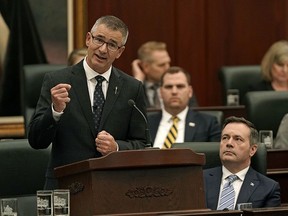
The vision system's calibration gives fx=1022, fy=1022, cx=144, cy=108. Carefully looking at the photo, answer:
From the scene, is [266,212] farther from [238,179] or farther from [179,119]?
[179,119]

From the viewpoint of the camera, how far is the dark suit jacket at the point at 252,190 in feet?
18.9

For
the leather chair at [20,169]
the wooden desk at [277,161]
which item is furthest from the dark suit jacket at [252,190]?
the leather chair at [20,169]

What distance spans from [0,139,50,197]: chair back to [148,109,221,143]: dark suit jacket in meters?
1.98

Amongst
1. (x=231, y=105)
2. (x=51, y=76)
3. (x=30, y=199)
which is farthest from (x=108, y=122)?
(x=231, y=105)

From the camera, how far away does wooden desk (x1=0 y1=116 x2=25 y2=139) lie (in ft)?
28.3

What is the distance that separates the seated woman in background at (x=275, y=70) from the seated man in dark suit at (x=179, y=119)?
3.30 ft

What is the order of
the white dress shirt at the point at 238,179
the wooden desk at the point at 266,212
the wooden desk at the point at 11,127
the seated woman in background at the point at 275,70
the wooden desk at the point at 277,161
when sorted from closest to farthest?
1. the wooden desk at the point at 266,212
2. the white dress shirt at the point at 238,179
3. the wooden desk at the point at 277,161
4. the seated woman in background at the point at 275,70
5. the wooden desk at the point at 11,127

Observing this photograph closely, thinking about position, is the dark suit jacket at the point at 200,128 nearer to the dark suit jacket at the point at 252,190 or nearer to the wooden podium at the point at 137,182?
the dark suit jacket at the point at 252,190

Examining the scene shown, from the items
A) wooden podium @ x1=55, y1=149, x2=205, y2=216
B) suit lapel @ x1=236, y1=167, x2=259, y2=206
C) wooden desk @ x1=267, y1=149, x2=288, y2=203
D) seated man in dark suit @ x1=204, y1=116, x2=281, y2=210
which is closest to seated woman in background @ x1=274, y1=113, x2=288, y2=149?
wooden desk @ x1=267, y1=149, x2=288, y2=203

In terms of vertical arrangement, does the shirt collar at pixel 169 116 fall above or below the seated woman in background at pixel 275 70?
below

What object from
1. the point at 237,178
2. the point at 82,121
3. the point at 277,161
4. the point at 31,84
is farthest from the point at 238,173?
the point at 31,84

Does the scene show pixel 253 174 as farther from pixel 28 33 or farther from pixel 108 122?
pixel 28 33

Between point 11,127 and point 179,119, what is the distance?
5.53 feet

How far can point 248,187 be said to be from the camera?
5.86 m
